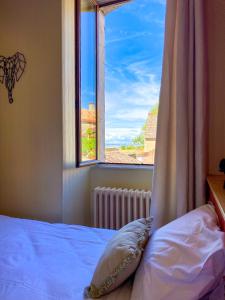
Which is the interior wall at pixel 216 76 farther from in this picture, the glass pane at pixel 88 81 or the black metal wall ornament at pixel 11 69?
the black metal wall ornament at pixel 11 69

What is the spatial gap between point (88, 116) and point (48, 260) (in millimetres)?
1441

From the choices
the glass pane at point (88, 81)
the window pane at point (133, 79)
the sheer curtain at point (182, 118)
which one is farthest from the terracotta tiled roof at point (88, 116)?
the sheer curtain at point (182, 118)

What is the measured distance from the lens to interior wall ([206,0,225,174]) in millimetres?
1829

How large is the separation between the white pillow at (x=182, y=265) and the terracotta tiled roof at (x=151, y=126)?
1.44 m

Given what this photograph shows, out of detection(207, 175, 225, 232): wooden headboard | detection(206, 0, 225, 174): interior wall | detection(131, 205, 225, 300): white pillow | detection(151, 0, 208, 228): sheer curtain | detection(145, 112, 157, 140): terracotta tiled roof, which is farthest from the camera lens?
detection(145, 112, 157, 140): terracotta tiled roof

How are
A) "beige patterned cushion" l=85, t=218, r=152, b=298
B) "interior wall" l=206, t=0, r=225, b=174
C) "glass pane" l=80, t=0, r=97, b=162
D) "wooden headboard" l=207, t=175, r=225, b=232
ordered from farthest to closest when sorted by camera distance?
"glass pane" l=80, t=0, r=97, b=162 → "interior wall" l=206, t=0, r=225, b=174 → "wooden headboard" l=207, t=175, r=225, b=232 → "beige patterned cushion" l=85, t=218, r=152, b=298

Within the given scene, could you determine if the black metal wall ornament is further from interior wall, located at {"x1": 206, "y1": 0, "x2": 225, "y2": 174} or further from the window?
interior wall, located at {"x1": 206, "y1": 0, "x2": 225, "y2": 174}

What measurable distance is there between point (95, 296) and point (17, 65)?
6.91 feet

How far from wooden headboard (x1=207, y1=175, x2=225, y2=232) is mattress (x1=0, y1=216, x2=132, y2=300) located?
494mm

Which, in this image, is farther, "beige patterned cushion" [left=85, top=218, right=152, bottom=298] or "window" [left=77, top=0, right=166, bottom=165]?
"window" [left=77, top=0, right=166, bottom=165]

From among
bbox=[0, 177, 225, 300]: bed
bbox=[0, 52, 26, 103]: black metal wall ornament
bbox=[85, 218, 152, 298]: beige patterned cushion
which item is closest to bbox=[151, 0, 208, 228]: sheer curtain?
bbox=[0, 177, 225, 300]: bed

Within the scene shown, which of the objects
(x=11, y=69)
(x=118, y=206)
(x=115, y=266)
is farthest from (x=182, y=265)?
(x=11, y=69)

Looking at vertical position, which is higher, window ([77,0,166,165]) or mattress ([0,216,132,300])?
window ([77,0,166,165])

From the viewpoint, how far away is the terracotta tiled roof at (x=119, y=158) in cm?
247
